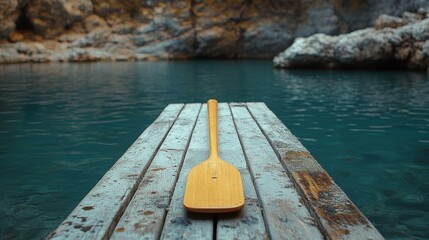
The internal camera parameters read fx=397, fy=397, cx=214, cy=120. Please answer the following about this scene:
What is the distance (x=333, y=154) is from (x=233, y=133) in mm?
1846

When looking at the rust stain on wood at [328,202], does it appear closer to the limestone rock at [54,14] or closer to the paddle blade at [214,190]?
the paddle blade at [214,190]

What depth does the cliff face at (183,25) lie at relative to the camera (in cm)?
3117

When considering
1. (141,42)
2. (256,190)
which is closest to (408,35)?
(256,190)

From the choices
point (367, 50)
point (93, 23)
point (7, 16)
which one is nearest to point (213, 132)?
point (367, 50)

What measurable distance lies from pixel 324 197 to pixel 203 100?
8.05 m

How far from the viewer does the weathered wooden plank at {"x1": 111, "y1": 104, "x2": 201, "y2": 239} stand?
5.91 ft

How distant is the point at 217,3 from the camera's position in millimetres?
34594

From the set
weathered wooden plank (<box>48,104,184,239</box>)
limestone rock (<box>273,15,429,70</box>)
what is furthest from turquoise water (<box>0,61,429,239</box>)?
limestone rock (<box>273,15,429,70</box>)

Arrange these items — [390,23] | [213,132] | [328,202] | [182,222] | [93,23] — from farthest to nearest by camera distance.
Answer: [93,23]
[390,23]
[213,132]
[328,202]
[182,222]

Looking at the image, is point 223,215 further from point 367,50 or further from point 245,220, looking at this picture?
point 367,50

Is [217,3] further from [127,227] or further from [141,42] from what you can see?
[127,227]

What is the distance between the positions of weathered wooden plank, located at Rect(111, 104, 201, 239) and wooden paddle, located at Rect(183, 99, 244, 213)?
0.49 feet

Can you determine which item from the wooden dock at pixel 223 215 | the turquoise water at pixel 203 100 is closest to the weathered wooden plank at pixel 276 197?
the wooden dock at pixel 223 215

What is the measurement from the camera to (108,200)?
212cm
